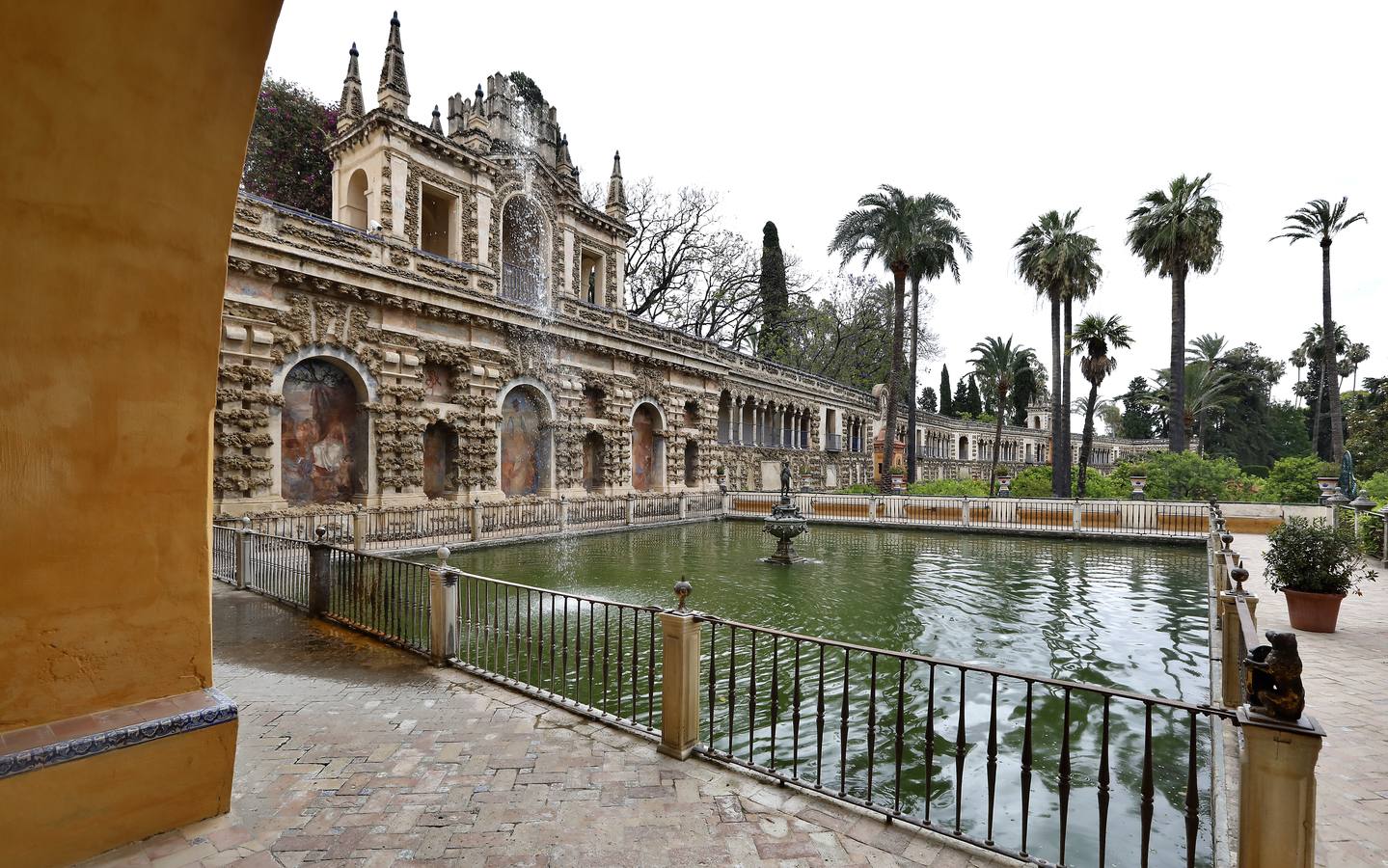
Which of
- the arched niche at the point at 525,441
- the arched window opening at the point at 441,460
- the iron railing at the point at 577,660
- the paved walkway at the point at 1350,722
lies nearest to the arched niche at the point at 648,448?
the arched niche at the point at 525,441

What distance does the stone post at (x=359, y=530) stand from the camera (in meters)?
13.8

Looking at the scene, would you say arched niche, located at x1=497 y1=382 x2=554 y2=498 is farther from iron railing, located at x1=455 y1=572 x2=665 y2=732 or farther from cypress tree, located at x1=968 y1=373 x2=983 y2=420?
cypress tree, located at x1=968 y1=373 x2=983 y2=420

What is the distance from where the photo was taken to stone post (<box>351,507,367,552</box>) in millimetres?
13836

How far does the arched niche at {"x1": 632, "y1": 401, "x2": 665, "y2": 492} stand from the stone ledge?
23571 millimetres

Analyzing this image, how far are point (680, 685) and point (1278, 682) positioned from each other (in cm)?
333

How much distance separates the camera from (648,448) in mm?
28156

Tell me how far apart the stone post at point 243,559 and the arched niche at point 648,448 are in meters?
17.4

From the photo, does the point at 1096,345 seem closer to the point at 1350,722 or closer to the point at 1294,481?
the point at 1294,481

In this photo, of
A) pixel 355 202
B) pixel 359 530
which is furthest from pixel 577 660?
pixel 355 202

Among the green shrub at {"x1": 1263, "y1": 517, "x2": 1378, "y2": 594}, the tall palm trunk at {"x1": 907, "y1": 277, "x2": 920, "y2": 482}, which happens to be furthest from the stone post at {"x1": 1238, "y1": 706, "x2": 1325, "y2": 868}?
the tall palm trunk at {"x1": 907, "y1": 277, "x2": 920, "y2": 482}

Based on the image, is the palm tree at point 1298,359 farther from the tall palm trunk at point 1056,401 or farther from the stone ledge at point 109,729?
the stone ledge at point 109,729

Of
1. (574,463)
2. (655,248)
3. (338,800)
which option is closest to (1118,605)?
(338,800)

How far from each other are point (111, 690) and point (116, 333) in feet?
6.33

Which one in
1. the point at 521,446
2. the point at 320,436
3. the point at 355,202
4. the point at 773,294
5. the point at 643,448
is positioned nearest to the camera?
the point at 320,436
